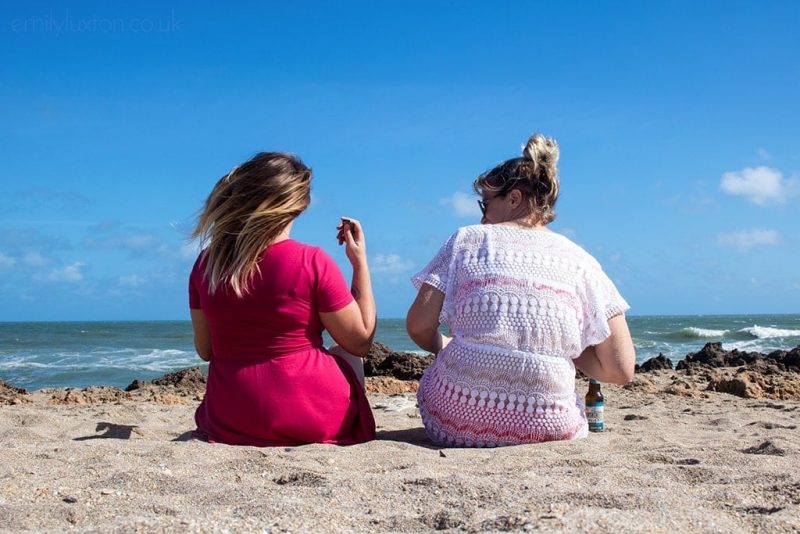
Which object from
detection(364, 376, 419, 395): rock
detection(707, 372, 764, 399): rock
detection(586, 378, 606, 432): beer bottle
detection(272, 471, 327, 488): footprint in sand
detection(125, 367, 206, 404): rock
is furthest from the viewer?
detection(364, 376, 419, 395): rock

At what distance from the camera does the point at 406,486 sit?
286 cm

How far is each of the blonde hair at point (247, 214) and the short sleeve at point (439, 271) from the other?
68 cm

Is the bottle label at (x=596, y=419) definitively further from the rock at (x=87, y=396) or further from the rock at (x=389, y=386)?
the rock at (x=87, y=396)

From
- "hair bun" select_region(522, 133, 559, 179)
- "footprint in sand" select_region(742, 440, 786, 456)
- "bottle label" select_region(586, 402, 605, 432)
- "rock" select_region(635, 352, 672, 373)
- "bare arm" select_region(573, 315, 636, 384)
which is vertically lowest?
"rock" select_region(635, 352, 672, 373)

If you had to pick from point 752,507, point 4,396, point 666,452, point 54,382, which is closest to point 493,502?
point 752,507

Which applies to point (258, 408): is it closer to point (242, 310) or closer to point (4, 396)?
point (242, 310)

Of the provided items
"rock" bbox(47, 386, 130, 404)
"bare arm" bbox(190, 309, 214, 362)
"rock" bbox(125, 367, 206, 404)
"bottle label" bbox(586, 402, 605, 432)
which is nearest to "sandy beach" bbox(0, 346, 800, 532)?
"bottle label" bbox(586, 402, 605, 432)

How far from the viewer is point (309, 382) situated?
3.85m

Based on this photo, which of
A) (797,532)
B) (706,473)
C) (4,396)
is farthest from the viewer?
(4,396)

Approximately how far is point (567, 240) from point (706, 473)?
4.47 feet

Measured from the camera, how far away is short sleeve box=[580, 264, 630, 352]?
12.6 ft

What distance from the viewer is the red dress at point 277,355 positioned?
3699mm

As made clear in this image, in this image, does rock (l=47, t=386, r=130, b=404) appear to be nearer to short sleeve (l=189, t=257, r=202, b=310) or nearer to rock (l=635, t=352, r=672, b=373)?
short sleeve (l=189, t=257, r=202, b=310)

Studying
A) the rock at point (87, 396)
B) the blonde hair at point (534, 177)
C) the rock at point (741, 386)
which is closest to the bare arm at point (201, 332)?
the blonde hair at point (534, 177)
